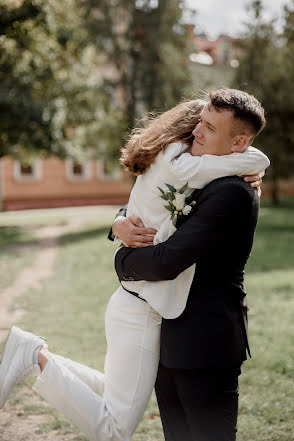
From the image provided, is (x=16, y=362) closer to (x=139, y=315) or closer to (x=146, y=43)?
(x=139, y=315)

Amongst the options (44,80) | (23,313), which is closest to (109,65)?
(44,80)

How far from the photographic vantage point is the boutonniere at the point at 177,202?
98.5 inches

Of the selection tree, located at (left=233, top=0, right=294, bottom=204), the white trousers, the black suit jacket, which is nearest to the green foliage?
tree, located at (left=233, top=0, right=294, bottom=204)

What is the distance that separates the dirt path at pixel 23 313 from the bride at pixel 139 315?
1.22 meters

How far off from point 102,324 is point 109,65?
18495mm

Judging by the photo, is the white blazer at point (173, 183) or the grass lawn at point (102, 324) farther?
the grass lawn at point (102, 324)

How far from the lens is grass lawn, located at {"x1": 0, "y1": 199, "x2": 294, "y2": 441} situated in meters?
4.23

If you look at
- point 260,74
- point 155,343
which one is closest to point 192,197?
point 155,343

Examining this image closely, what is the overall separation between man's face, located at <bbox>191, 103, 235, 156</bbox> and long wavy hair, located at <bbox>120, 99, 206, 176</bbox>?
11cm

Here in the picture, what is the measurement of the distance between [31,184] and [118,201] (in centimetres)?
528

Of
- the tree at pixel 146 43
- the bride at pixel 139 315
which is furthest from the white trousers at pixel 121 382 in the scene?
the tree at pixel 146 43

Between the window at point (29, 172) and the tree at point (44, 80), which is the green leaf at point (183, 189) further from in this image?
the window at point (29, 172)

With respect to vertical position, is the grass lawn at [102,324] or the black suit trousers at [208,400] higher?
the black suit trousers at [208,400]

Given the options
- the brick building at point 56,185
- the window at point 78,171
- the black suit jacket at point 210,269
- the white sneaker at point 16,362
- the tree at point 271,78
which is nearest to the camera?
the black suit jacket at point 210,269
